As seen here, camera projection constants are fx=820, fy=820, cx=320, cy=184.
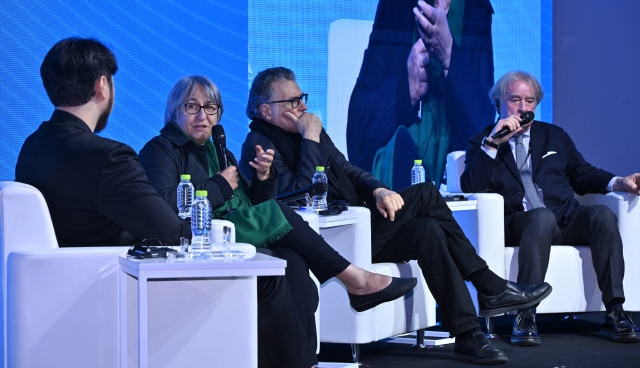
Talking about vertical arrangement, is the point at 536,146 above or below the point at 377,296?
above

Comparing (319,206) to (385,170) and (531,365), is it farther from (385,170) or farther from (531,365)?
(385,170)

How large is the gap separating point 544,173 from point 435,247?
1.25 metres

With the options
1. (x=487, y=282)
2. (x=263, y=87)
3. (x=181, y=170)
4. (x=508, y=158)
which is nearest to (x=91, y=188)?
(x=181, y=170)

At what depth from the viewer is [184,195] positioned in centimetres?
305

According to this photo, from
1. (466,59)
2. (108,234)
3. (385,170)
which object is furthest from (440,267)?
Answer: (466,59)

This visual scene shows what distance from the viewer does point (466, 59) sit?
570cm

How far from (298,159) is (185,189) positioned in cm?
86

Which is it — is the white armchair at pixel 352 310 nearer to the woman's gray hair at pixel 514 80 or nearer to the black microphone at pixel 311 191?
the black microphone at pixel 311 191

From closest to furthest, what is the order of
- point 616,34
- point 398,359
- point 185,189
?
point 185,189 → point 398,359 → point 616,34

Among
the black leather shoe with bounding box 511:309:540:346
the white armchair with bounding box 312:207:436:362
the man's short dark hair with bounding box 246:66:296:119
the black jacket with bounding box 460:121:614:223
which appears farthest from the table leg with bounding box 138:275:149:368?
the black jacket with bounding box 460:121:614:223

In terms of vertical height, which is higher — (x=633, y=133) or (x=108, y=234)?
(x=633, y=133)

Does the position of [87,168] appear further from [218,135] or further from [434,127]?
[434,127]

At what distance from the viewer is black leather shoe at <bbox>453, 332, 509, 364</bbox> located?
3305 millimetres

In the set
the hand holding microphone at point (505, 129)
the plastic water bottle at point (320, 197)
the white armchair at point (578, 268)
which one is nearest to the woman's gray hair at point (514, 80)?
the hand holding microphone at point (505, 129)
